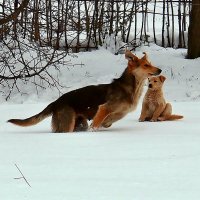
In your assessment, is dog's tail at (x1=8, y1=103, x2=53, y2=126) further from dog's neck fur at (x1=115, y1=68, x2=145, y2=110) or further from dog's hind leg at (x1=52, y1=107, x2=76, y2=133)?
dog's neck fur at (x1=115, y1=68, x2=145, y2=110)

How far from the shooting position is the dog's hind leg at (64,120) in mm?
7953

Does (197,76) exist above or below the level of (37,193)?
below

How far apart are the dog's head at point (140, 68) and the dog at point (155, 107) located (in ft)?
3.58

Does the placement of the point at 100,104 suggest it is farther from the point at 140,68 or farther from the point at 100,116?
the point at 140,68

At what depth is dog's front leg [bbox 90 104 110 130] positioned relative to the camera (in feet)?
25.9

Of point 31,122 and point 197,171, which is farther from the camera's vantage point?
point 31,122

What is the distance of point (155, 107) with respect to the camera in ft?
30.1

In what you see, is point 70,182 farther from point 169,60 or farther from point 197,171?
point 169,60

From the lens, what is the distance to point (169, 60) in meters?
16.5

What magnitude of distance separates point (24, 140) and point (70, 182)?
7.72 feet

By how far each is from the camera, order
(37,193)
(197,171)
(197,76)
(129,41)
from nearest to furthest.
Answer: (37,193)
(197,171)
(197,76)
(129,41)

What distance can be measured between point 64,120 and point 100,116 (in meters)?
0.54

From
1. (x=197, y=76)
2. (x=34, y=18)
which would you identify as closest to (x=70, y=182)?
(x=34, y=18)

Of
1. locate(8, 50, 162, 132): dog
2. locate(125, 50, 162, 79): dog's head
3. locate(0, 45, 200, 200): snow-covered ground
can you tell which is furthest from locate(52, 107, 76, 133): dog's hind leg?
locate(125, 50, 162, 79): dog's head
